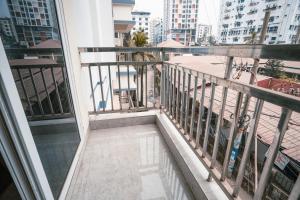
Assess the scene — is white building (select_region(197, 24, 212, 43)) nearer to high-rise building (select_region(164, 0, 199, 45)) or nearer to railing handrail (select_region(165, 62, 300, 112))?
high-rise building (select_region(164, 0, 199, 45))

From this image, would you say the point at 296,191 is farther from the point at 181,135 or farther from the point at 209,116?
the point at 181,135

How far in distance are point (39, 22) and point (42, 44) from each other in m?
0.16

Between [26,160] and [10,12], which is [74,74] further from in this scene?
[26,160]

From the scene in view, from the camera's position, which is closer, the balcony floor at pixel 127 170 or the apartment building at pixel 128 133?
the apartment building at pixel 128 133

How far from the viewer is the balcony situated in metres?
0.76

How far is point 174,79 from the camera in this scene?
1.86 meters

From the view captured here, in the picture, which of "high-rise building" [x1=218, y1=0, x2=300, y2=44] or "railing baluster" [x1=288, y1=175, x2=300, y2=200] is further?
"high-rise building" [x1=218, y1=0, x2=300, y2=44]

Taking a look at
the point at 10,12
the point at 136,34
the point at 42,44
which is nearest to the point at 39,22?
the point at 42,44

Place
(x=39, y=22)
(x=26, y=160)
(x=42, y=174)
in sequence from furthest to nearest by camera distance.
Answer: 1. (x=39, y=22)
2. (x=42, y=174)
3. (x=26, y=160)

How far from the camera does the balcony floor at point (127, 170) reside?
1.31 m

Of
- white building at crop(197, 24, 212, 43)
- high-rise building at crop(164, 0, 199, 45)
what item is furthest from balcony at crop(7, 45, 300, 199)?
high-rise building at crop(164, 0, 199, 45)

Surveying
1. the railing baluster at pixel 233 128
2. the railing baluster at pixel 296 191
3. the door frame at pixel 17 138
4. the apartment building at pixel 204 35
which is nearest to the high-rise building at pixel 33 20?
the door frame at pixel 17 138

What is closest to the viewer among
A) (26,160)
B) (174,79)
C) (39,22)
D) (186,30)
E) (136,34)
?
(26,160)

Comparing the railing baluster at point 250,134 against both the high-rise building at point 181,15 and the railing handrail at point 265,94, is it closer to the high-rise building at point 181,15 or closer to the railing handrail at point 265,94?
the railing handrail at point 265,94
